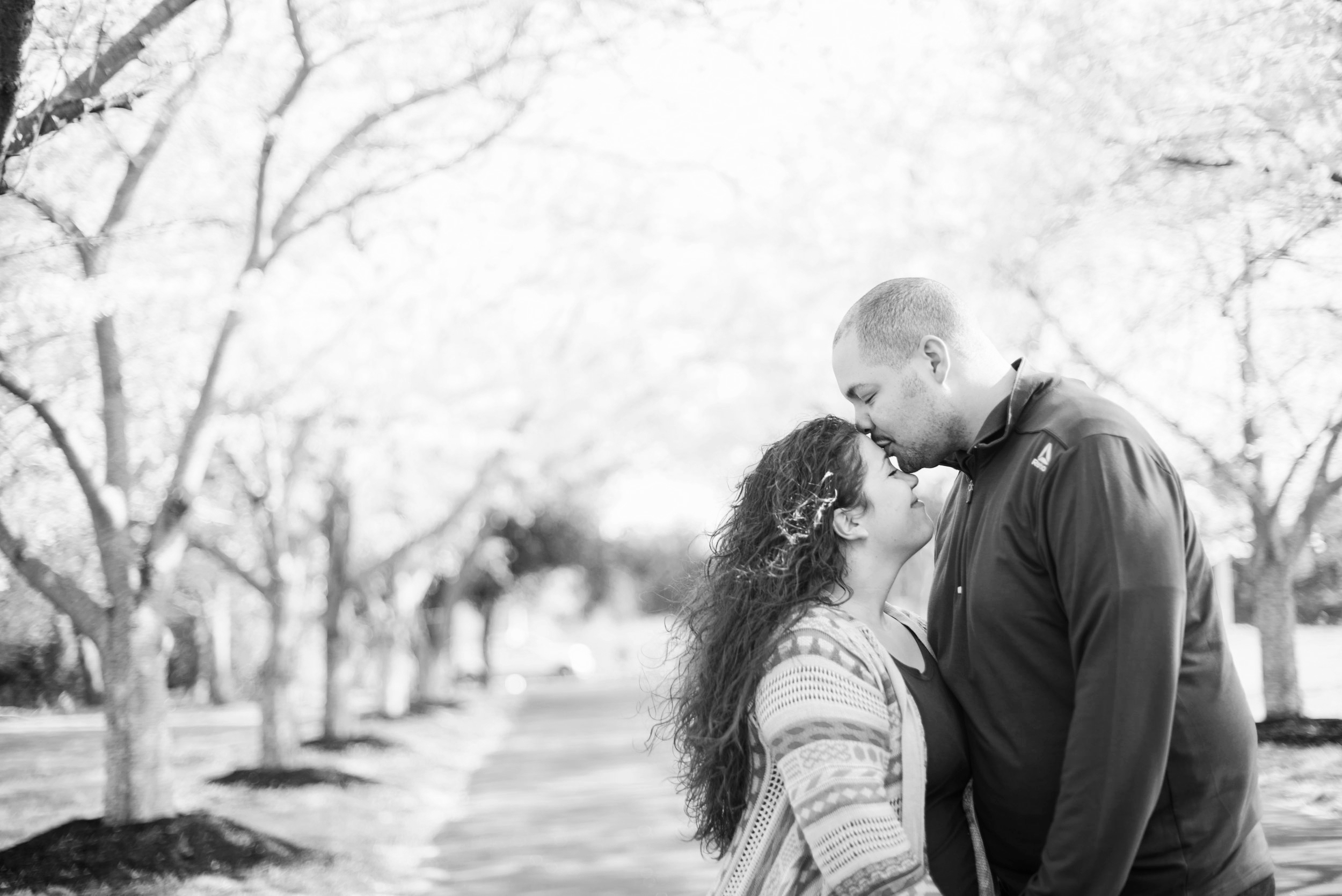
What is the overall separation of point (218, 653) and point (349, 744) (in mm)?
17715

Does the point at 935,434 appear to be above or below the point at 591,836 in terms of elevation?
above

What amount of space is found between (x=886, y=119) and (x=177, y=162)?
6.11 meters

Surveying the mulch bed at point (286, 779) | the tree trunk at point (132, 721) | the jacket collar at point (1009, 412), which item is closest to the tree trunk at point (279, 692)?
the mulch bed at point (286, 779)

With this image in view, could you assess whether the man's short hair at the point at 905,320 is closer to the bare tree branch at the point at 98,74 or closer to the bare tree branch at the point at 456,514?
the bare tree branch at the point at 98,74

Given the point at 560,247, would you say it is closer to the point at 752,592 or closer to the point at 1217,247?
the point at 1217,247

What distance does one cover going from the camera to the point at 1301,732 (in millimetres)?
10430

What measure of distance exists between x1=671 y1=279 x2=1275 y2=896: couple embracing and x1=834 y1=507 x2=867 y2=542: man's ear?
0.01m

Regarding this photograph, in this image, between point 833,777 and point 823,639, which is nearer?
point 833,777

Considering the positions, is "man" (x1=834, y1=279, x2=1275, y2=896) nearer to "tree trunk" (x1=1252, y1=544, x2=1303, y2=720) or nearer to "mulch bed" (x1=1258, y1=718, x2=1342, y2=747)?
"mulch bed" (x1=1258, y1=718, x2=1342, y2=747)

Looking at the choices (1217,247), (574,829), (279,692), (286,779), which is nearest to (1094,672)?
(1217,247)

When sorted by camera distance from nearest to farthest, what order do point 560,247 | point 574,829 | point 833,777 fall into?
point 833,777
point 574,829
point 560,247

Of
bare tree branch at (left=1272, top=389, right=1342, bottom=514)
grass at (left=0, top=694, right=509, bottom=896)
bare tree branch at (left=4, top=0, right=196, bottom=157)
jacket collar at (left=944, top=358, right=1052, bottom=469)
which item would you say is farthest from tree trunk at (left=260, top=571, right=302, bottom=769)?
jacket collar at (left=944, top=358, right=1052, bottom=469)

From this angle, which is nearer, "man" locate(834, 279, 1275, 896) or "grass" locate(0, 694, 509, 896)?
"man" locate(834, 279, 1275, 896)

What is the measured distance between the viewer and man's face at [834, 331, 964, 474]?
2768mm
